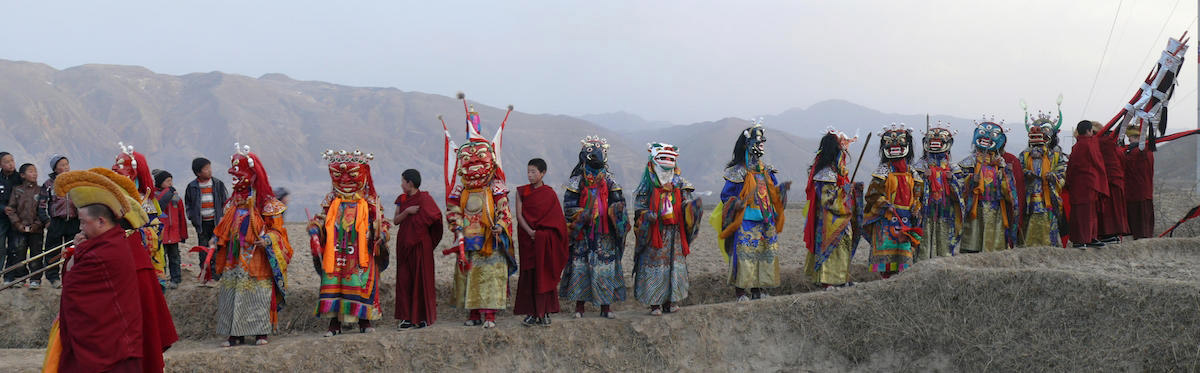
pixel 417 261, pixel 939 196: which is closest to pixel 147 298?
pixel 417 261

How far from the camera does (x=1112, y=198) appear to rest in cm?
1084

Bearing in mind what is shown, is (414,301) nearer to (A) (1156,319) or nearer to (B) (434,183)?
(A) (1156,319)

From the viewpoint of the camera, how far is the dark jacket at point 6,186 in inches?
350

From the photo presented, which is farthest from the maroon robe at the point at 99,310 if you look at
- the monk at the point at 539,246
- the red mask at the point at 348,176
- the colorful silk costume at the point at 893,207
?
the colorful silk costume at the point at 893,207

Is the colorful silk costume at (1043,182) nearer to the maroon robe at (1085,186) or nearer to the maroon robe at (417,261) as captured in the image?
the maroon robe at (1085,186)

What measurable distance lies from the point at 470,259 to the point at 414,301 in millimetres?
752

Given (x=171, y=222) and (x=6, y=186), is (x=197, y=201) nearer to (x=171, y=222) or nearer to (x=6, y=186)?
(x=171, y=222)

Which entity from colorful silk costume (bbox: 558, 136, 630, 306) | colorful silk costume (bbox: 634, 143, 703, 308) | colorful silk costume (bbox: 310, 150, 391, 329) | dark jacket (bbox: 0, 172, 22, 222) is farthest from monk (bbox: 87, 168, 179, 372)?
dark jacket (bbox: 0, 172, 22, 222)

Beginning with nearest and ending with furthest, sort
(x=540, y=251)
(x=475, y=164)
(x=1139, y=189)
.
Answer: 1. (x=475, y=164)
2. (x=540, y=251)
3. (x=1139, y=189)

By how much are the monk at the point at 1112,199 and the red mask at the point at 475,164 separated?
887 cm

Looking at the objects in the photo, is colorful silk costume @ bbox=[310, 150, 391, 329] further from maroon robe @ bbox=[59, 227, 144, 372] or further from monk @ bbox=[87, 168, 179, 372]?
maroon robe @ bbox=[59, 227, 144, 372]

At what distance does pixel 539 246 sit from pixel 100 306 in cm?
375

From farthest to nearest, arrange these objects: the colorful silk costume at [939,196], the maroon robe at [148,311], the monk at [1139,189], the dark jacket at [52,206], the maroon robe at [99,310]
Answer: the monk at [1139,189] → the colorful silk costume at [939,196] → the dark jacket at [52,206] → the maroon robe at [148,311] → the maroon robe at [99,310]

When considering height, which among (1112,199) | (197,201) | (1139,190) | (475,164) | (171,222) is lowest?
(171,222)
